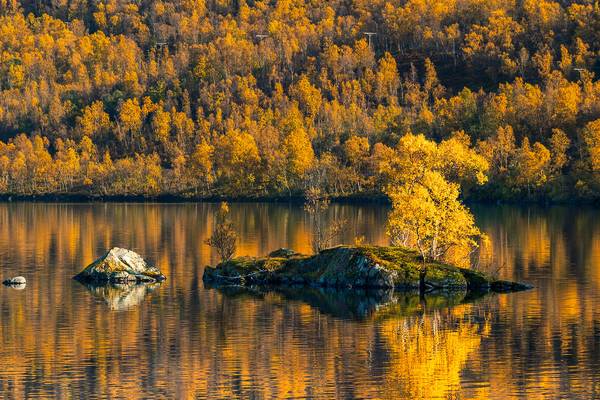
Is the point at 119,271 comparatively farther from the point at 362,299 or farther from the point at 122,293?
the point at 362,299

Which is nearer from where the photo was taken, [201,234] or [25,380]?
[25,380]

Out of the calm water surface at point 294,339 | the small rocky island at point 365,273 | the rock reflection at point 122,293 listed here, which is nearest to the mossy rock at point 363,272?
the small rocky island at point 365,273

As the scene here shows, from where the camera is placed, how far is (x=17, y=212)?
17550 cm

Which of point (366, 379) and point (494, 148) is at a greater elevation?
point (494, 148)

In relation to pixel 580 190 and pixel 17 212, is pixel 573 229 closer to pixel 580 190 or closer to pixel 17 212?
pixel 580 190

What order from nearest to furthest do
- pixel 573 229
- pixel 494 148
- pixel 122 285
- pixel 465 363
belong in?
1. pixel 465 363
2. pixel 122 285
3. pixel 573 229
4. pixel 494 148

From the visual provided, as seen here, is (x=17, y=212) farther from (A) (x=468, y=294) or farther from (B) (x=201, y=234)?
(A) (x=468, y=294)

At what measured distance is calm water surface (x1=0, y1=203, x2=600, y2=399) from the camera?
4316 cm

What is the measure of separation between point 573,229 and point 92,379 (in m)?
→ 81.8

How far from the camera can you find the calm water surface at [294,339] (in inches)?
1699

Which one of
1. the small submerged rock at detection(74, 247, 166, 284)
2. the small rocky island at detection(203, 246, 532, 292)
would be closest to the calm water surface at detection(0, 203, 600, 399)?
the small submerged rock at detection(74, 247, 166, 284)

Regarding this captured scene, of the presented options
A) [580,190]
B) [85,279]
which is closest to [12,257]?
[85,279]

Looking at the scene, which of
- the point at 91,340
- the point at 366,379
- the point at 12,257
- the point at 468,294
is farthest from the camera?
the point at 12,257

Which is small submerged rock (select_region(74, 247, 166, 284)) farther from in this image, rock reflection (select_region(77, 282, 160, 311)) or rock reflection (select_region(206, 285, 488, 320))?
rock reflection (select_region(206, 285, 488, 320))
